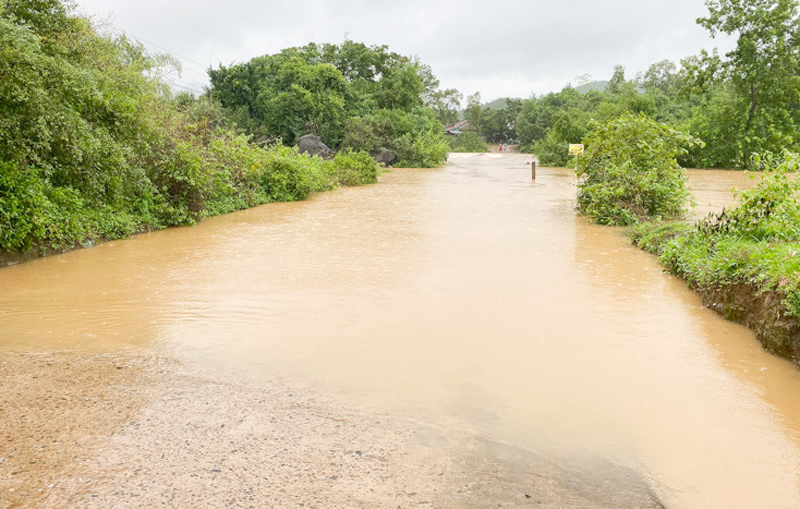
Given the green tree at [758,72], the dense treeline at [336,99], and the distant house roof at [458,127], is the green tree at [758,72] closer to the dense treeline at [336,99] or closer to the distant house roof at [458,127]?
the dense treeline at [336,99]

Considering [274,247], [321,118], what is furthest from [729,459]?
[321,118]

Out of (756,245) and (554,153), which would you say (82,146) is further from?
(554,153)

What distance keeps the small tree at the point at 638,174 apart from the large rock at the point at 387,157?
76.5ft

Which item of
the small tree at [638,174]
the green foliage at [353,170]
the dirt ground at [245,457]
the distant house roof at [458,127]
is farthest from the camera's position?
the distant house roof at [458,127]

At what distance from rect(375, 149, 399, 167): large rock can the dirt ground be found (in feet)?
106

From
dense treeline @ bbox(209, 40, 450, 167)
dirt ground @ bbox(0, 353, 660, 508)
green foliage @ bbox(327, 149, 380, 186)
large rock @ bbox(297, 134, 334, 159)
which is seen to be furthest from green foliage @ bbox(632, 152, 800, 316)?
dense treeline @ bbox(209, 40, 450, 167)

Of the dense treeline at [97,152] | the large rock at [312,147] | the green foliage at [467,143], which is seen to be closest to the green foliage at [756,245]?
the dense treeline at [97,152]

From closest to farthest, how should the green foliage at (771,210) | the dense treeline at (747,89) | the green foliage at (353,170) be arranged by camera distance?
1. the green foliage at (771,210)
2. the green foliage at (353,170)
3. the dense treeline at (747,89)

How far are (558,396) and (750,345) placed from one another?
2.55 metres

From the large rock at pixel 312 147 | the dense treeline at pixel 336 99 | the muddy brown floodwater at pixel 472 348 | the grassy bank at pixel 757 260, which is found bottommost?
the muddy brown floodwater at pixel 472 348

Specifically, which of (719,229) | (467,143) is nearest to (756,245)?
(719,229)

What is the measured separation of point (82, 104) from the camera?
29.8ft

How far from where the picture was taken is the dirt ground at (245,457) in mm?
3041

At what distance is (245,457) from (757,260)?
5693mm
